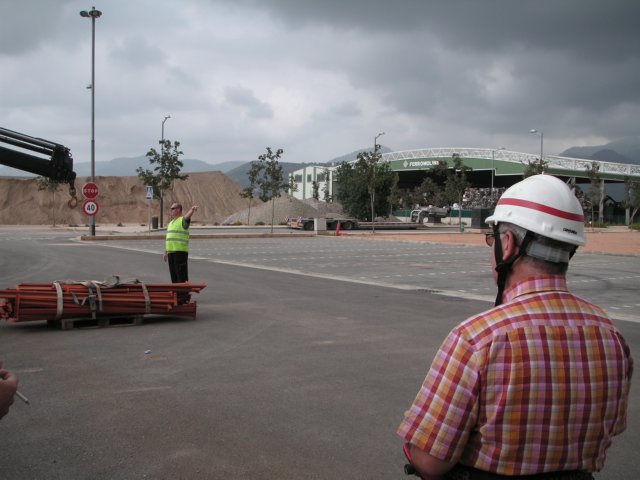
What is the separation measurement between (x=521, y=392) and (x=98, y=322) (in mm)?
8479

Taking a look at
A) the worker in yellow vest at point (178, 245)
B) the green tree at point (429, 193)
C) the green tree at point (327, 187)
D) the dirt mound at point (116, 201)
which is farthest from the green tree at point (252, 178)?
the worker in yellow vest at point (178, 245)

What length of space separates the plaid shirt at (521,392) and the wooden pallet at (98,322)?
26.6 feet

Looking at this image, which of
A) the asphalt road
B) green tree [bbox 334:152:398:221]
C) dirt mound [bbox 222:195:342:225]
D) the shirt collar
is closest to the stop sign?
the asphalt road

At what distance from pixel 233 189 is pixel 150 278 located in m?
91.4

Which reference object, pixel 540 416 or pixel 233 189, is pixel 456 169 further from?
pixel 540 416

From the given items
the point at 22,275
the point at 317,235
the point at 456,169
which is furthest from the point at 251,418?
the point at 456,169

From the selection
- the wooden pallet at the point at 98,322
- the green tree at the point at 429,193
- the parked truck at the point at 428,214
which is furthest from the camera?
the green tree at the point at 429,193

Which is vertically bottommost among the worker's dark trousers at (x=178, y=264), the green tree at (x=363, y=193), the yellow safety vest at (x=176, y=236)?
the worker's dark trousers at (x=178, y=264)

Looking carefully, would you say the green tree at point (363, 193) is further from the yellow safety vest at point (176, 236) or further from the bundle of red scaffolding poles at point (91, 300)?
the bundle of red scaffolding poles at point (91, 300)

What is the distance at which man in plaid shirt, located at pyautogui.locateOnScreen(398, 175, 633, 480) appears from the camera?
6.23 ft

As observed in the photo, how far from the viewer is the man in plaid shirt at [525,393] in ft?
6.23

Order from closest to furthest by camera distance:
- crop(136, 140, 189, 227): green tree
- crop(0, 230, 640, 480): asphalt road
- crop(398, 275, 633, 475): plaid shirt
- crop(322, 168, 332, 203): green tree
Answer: crop(398, 275, 633, 475): plaid shirt
crop(0, 230, 640, 480): asphalt road
crop(136, 140, 189, 227): green tree
crop(322, 168, 332, 203): green tree

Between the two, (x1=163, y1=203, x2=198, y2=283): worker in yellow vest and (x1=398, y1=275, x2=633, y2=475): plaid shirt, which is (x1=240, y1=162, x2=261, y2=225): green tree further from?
(x1=398, y1=275, x2=633, y2=475): plaid shirt

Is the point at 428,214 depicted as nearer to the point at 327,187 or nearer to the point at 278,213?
the point at 278,213
